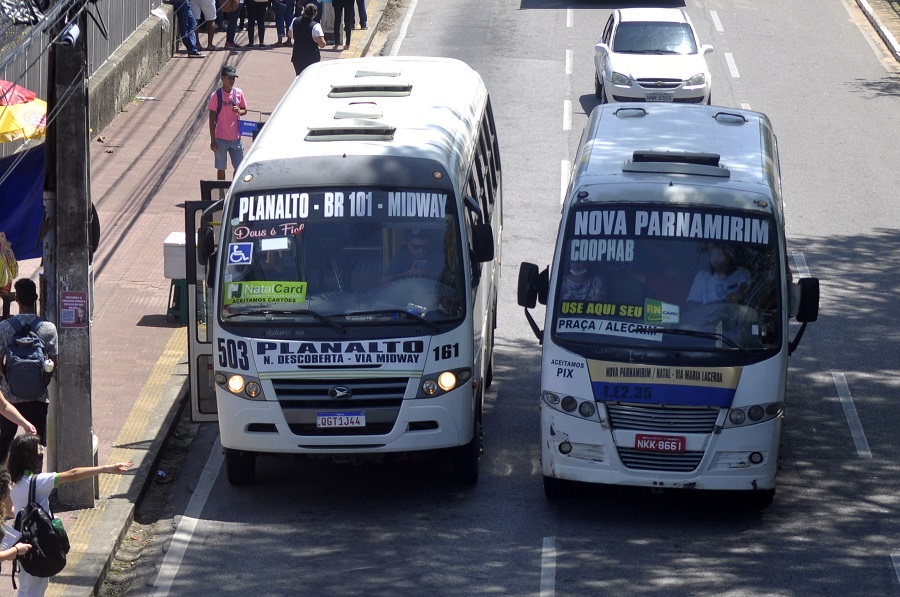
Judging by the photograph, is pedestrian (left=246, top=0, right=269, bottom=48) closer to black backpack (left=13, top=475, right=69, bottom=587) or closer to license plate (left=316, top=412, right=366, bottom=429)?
license plate (left=316, top=412, right=366, bottom=429)

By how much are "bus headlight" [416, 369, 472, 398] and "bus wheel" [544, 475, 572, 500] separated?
101 cm

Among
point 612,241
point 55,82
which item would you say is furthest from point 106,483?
point 612,241

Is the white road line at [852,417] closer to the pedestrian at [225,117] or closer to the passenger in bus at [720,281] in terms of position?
the passenger in bus at [720,281]

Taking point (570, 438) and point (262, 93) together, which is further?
point (262, 93)

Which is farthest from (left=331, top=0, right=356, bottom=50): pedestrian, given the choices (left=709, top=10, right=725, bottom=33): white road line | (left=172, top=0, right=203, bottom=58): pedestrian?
(left=709, top=10, right=725, bottom=33): white road line

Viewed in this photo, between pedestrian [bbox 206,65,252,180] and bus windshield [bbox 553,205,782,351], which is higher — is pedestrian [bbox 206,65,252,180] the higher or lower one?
the lower one

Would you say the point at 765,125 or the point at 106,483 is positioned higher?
the point at 765,125

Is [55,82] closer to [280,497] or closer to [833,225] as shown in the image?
[280,497]

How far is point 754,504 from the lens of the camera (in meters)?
10.9

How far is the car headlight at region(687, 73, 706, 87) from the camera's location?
74.9ft

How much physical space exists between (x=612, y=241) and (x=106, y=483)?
4.46m

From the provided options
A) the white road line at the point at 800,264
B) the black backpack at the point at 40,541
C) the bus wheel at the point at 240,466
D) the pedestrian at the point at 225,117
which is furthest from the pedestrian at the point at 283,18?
the black backpack at the point at 40,541

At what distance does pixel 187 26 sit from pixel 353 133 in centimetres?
1659

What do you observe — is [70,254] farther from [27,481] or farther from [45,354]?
[27,481]
